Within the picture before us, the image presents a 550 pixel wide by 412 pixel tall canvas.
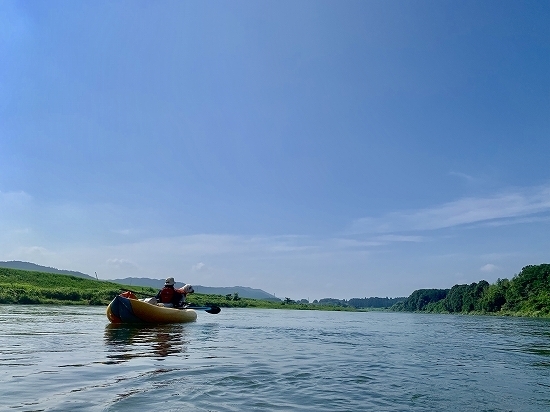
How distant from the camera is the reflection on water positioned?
13.2m

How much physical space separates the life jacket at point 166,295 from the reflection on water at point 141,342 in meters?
4.39

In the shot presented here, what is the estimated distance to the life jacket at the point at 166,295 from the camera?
27.7 metres

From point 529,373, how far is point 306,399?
8.12 m

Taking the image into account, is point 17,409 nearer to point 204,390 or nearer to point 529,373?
point 204,390

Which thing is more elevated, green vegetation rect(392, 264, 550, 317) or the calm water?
green vegetation rect(392, 264, 550, 317)

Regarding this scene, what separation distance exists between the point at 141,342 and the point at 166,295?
38.1ft

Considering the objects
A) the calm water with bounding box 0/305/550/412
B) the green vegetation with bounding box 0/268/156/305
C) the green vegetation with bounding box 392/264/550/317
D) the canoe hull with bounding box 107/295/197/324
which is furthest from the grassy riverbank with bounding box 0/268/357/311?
the green vegetation with bounding box 392/264/550/317

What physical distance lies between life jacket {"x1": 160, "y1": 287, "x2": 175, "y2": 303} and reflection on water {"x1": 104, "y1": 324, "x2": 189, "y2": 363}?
4395 mm

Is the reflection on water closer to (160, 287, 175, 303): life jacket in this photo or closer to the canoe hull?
the canoe hull

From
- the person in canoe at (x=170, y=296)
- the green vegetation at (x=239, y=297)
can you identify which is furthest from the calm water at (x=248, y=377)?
the green vegetation at (x=239, y=297)

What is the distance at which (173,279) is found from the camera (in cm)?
2759

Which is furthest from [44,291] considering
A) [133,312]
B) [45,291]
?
[133,312]

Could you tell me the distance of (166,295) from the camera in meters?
27.7

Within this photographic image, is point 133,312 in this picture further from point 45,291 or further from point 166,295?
point 45,291
